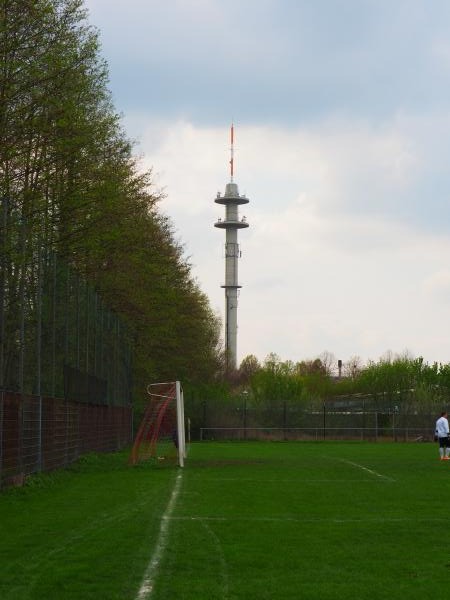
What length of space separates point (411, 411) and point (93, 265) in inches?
1213

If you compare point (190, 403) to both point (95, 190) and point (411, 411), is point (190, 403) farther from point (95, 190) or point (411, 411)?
point (95, 190)

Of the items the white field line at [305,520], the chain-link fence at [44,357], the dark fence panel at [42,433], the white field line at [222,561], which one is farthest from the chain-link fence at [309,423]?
the white field line at [222,561]

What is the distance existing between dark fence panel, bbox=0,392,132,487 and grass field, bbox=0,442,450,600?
→ 64 cm

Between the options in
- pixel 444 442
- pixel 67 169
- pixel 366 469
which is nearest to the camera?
pixel 366 469

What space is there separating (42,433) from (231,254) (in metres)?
107

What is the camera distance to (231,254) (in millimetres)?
131625

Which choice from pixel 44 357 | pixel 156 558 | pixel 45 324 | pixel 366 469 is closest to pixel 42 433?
pixel 44 357

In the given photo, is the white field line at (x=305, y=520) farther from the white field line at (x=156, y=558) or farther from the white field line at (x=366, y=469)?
the white field line at (x=366, y=469)

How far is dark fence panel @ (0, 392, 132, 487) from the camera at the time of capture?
21.4 meters

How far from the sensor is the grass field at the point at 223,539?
9.31 metres

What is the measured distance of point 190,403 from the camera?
65.6 metres

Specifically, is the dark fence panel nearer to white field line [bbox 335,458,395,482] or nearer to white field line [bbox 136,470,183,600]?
white field line [bbox 136,470,183,600]

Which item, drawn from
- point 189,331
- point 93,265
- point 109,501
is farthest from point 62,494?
point 189,331

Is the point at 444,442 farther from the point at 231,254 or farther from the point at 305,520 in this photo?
the point at 231,254
